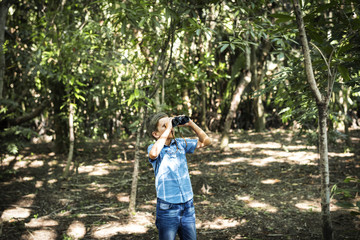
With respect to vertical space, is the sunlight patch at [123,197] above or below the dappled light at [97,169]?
below

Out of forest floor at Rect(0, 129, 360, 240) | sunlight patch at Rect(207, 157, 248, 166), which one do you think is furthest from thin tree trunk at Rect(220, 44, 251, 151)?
sunlight patch at Rect(207, 157, 248, 166)

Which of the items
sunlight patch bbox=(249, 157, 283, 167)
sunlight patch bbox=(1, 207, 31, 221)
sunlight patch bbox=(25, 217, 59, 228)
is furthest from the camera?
sunlight patch bbox=(249, 157, 283, 167)

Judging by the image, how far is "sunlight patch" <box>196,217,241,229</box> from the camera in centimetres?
349

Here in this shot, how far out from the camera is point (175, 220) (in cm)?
213

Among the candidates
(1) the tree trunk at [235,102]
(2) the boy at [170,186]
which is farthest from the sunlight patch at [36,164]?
(2) the boy at [170,186]

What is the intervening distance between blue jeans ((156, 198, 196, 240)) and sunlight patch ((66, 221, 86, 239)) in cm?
158

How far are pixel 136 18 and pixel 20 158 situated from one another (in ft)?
17.1

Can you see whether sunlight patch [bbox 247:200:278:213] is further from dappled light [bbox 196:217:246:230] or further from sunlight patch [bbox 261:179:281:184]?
sunlight patch [bbox 261:179:281:184]

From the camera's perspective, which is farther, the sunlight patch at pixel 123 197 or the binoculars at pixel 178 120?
the sunlight patch at pixel 123 197

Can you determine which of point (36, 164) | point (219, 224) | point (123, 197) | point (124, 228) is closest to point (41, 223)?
point (124, 228)

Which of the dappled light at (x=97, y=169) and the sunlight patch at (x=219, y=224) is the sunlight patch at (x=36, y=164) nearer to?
the dappled light at (x=97, y=169)

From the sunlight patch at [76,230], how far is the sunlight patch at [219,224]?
1264 mm

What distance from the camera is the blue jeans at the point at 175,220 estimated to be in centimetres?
212

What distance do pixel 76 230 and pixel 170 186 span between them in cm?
184
